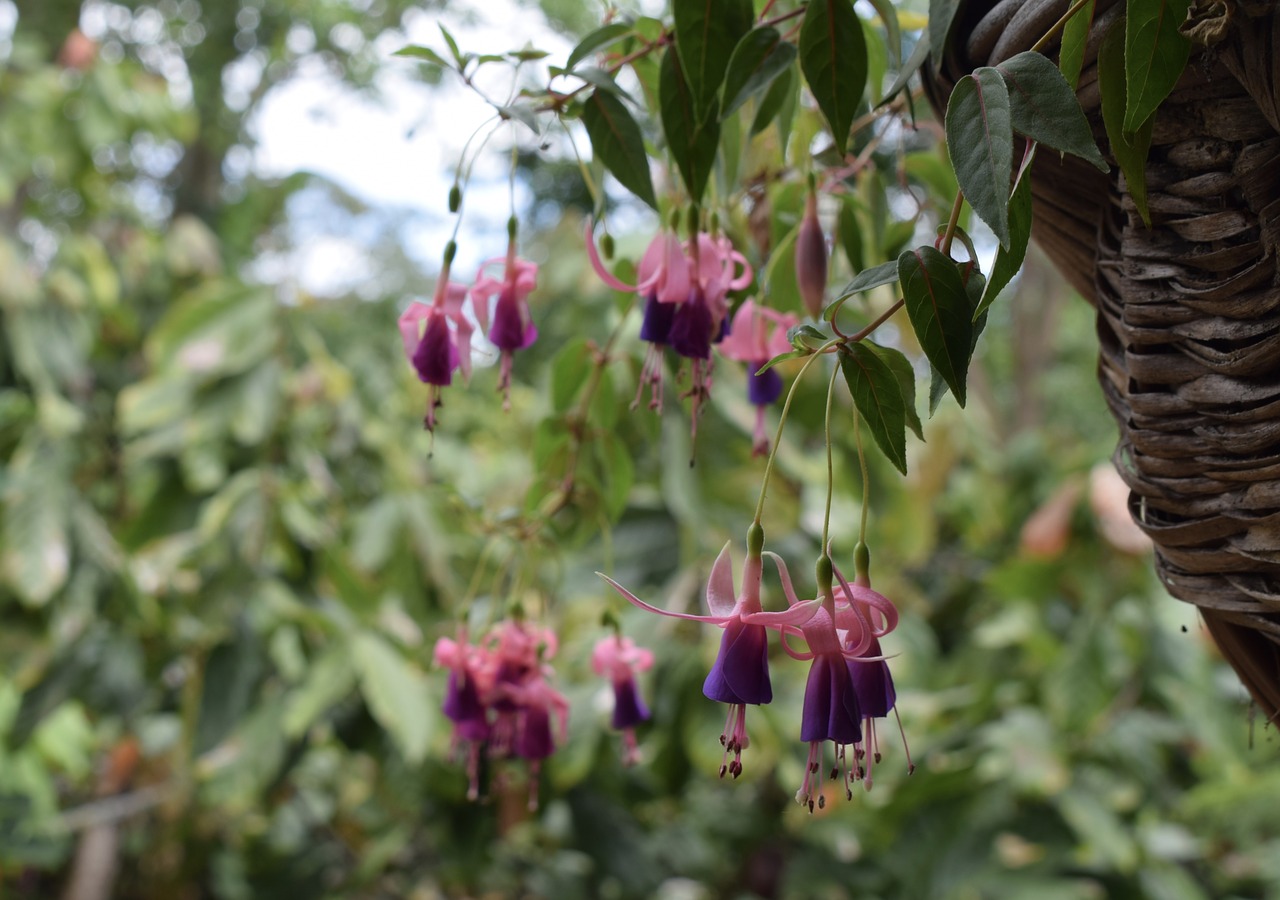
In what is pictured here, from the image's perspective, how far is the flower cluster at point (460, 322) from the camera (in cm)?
31

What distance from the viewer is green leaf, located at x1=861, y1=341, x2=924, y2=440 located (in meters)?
0.22

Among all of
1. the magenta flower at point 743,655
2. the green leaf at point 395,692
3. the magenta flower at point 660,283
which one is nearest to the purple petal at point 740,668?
the magenta flower at point 743,655

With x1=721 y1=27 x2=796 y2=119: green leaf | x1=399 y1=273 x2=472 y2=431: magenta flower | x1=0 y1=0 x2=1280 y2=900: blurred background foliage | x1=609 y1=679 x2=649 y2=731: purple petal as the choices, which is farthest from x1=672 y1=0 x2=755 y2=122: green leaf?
x1=0 y1=0 x2=1280 y2=900: blurred background foliage

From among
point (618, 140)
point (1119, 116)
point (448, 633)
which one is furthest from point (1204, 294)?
point (448, 633)

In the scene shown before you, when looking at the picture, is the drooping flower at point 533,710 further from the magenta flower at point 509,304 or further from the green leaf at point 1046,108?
the green leaf at point 1046,108

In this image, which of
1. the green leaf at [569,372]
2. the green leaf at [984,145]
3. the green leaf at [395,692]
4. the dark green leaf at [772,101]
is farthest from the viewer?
the green leaf at [395,692]

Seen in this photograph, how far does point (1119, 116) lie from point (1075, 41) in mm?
19

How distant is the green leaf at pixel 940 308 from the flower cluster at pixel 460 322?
0.15m

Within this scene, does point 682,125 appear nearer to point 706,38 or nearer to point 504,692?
point 706,38

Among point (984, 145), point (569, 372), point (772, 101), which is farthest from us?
point (569, 372)

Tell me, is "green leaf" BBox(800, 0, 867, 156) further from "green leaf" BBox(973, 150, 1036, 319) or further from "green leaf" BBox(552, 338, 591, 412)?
"green leaf" BBox(552, 338, 591, 412)

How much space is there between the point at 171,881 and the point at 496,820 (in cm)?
57

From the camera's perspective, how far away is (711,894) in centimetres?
108

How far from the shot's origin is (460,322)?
12.7 inches
